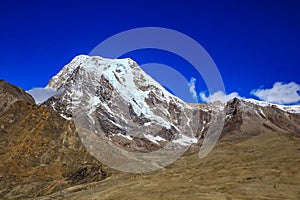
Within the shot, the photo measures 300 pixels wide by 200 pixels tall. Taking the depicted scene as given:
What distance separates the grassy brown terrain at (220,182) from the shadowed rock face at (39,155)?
37.8 ft

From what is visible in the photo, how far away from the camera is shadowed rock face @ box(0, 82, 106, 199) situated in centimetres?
13325

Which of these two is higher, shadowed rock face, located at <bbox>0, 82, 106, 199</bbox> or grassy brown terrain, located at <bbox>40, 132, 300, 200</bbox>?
shadowed rock face, located at <bbox>0, 82, 106, 199</bbox>

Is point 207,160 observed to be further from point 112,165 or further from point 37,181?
point 37,181

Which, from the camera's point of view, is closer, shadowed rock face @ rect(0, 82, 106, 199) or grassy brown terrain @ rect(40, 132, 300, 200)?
grassy brown terrain @ rect(40, 132, 300, 200)

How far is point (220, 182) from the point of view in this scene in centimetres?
10762

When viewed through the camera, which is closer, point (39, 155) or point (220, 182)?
point (220, 182)

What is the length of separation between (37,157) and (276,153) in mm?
85494

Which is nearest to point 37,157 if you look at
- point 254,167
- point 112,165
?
point 112,165

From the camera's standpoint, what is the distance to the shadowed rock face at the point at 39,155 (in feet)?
437

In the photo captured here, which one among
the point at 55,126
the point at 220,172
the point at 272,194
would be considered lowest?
the point at 272,194

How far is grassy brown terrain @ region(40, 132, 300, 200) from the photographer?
313 feet

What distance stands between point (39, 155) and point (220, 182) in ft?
240

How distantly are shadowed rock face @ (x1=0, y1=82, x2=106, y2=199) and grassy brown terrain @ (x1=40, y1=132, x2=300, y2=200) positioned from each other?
37.8 feet

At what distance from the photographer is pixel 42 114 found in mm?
175375
